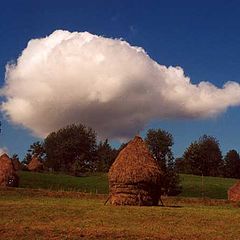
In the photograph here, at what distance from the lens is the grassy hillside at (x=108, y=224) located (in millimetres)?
19656

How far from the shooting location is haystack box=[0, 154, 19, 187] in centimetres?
5300

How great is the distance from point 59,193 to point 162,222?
67.3 feet

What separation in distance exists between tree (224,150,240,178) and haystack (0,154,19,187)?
85.1 m

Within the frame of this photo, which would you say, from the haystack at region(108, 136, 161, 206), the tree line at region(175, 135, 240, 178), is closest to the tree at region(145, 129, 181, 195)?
the haystack at region(108, 136, 161, 206)

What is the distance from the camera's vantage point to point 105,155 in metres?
138

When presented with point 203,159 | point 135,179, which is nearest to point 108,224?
point 135,179

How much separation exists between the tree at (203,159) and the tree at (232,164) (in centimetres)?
242

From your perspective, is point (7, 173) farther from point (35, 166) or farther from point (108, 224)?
point (35, 166)

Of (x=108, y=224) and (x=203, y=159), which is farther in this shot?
(x=203, y=159)

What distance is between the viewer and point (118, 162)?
36594 mm

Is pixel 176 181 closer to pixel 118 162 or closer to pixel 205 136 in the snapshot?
pixel 118 162

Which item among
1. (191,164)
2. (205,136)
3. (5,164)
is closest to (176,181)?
(5,164)

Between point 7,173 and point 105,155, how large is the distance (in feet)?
279

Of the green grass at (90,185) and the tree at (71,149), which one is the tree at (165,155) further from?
the tree at (71,149)
